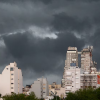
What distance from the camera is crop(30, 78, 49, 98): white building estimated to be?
181 meters

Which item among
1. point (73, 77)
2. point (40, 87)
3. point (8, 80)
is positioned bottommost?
point (8, 80)

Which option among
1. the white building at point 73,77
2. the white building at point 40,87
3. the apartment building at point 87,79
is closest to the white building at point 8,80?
the white building at point 40,87

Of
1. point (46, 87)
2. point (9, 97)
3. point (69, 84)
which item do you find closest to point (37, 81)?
point (46, 87)

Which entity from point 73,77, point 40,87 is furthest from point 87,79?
point 40,87

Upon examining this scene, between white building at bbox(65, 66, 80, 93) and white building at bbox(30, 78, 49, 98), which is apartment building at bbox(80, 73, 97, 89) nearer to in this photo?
white building at bbox(65, 66, 80, 93)

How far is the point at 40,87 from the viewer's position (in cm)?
18250

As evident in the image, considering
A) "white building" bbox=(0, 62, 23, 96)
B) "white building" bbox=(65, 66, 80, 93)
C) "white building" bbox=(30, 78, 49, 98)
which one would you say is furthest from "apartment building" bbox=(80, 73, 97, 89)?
"white building" bbox=(0, 62, 23, 96)

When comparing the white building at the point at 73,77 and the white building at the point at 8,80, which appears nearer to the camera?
the white building at the point at 8,80

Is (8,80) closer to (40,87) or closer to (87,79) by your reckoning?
(40,87)

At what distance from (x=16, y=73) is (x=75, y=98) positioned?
43.0 m

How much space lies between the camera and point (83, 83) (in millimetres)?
171125

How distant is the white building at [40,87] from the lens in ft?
593

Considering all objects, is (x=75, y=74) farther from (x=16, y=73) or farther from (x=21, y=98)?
(x=21, y=98)

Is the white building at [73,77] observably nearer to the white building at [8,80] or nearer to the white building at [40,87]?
the white building at [40,87]
